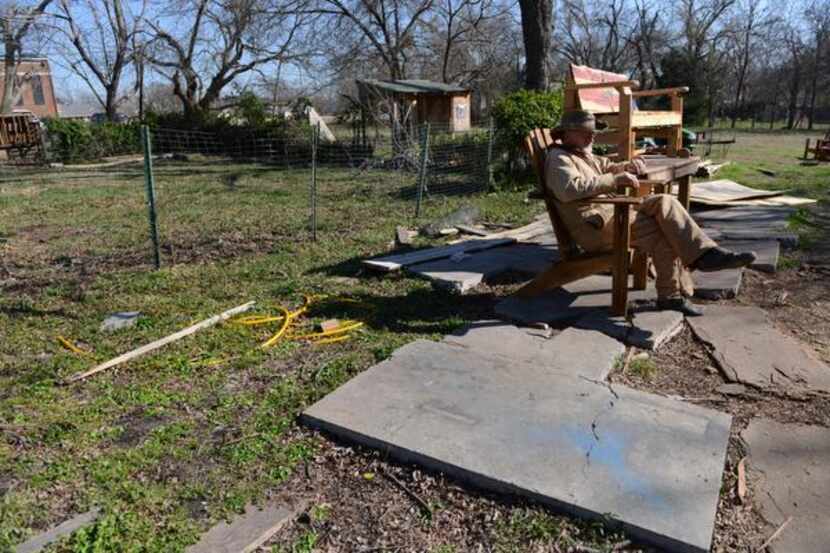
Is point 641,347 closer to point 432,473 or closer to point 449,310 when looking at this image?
point 449,310

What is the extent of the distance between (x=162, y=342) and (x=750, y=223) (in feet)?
18.9

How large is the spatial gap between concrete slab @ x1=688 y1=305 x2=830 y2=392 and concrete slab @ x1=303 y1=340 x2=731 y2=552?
2.11 feet

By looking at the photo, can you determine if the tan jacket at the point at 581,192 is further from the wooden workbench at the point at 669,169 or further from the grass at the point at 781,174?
the grass at the point at 781,174

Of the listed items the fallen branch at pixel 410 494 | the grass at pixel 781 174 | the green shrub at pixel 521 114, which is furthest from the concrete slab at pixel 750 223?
the fallen branch at pixel 410 494

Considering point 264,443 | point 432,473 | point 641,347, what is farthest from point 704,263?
point 264,443

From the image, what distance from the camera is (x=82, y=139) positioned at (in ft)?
65.3

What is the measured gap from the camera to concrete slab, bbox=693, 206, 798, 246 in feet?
19.0

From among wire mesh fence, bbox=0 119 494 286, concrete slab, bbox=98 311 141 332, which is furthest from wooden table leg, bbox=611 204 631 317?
wire mesh fence, bbox=0 119 494 286

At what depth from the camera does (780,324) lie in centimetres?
389

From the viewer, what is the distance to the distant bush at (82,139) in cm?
1939

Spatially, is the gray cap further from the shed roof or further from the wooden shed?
the shed roof

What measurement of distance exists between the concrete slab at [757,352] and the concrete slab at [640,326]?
0.50 ft

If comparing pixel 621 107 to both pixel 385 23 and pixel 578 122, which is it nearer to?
pixel 578 122

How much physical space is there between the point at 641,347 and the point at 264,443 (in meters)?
2.15
